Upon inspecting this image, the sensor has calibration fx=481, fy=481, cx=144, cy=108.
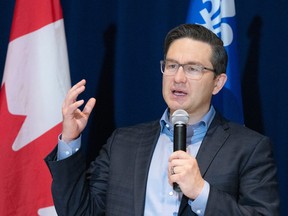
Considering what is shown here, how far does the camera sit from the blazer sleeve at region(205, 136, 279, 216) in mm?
1427

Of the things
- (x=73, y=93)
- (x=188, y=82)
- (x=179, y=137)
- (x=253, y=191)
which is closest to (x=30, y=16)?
(x=73, y=93)

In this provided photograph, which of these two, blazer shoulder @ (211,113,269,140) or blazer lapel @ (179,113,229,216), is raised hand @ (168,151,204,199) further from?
blazer shoulder @ (211,113,269,140)

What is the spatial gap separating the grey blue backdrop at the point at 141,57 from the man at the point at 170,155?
742 millimetres

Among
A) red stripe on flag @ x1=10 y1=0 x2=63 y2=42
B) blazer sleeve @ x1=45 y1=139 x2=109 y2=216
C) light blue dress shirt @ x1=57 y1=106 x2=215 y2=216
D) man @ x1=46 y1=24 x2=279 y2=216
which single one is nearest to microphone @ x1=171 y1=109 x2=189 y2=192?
man @ x1=46 y1=24 x2=279 y2=216

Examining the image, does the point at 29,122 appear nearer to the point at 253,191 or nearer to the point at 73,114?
the point at 73,114

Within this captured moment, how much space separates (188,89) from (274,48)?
95cm

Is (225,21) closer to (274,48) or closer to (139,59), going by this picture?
(274,48)

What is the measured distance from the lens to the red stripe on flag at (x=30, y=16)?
226cm

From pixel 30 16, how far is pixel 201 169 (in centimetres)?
119

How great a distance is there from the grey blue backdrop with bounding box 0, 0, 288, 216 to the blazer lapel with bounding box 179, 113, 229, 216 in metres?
0.78

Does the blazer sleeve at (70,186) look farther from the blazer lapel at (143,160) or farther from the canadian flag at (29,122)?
the canadian flag at (29,122)

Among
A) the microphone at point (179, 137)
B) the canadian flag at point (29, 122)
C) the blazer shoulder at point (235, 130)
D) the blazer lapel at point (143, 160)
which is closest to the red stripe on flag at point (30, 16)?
the canadian flag at point (29, 122)

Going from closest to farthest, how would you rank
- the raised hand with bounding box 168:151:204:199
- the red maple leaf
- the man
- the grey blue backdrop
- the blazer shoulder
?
the raised hand with bounding box 168:151:204:199
the man
the blazer shoulder
the red maple leaf
the grey blue backdrop

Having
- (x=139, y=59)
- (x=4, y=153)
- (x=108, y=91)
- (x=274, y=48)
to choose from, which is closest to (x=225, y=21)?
(x=274, y=48)
